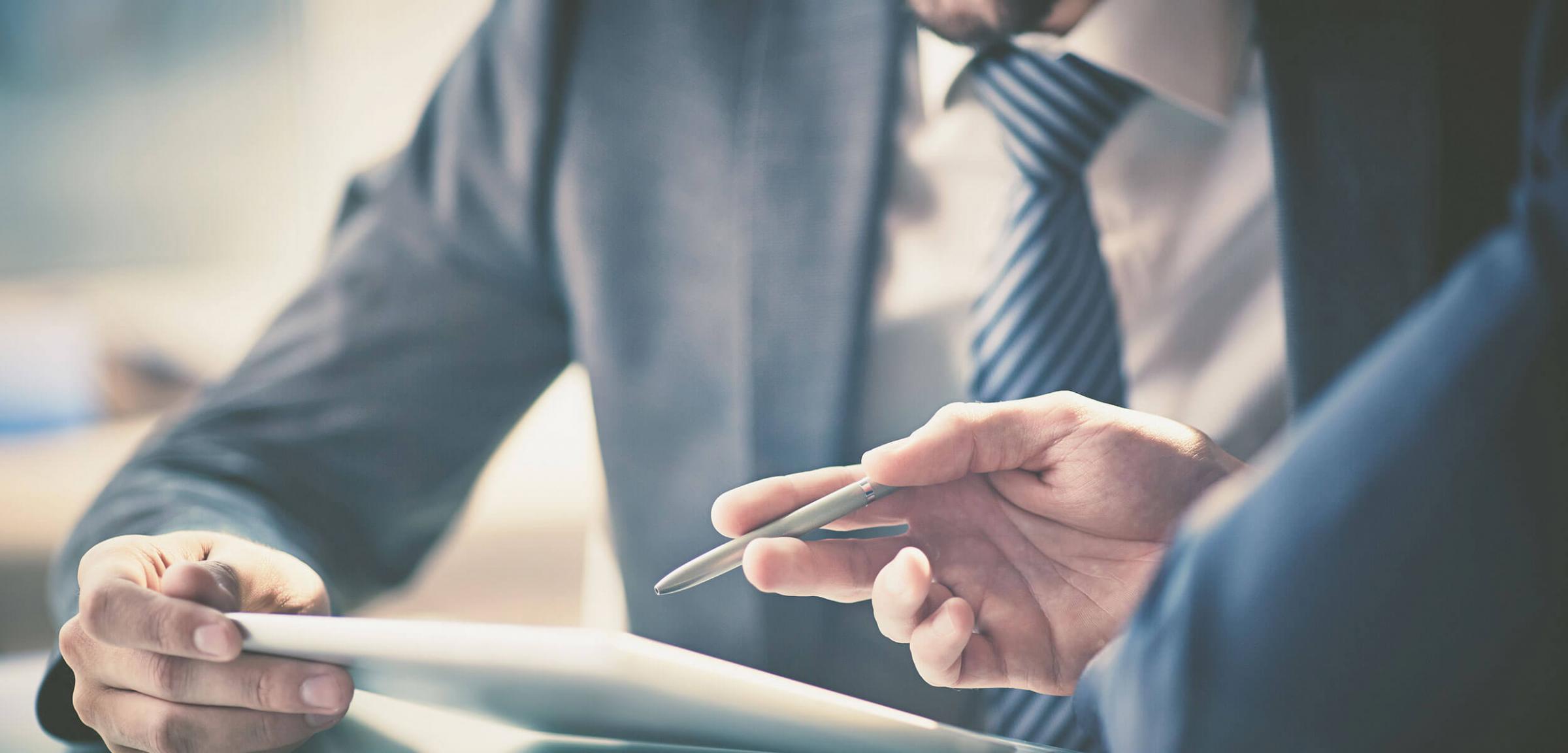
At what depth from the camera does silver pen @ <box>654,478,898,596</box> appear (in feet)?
1.25

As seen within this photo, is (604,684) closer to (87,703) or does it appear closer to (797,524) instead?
(797,524)

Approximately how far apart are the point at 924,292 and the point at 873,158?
0.32ft

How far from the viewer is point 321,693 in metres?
0.36

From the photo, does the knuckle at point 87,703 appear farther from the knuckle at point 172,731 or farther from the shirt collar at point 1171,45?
the shirt collar at point 1171,45

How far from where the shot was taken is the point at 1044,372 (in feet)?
1.90

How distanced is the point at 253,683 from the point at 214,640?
27 millimetres

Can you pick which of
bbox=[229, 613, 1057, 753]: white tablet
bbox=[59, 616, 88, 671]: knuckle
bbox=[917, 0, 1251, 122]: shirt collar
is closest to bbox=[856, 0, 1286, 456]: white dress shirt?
bbox=[917, 0, 1251, 122]: shirt collar

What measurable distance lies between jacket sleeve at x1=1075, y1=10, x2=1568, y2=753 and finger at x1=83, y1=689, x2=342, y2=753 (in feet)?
1.09

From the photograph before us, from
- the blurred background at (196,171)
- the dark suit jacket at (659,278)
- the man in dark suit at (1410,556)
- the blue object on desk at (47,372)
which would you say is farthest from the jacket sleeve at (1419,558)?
the blue object on desk at (47,372)

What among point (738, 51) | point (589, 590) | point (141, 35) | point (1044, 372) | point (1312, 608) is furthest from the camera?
point (141, 35)

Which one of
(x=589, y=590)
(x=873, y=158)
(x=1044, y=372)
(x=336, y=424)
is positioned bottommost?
(x=589, y=590)

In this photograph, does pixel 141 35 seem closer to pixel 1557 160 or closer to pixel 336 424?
pixel 336 424

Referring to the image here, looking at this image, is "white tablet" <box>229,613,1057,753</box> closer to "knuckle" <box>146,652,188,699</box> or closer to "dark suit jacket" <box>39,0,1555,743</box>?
"knuckle" <box>146,652,188,699</box>

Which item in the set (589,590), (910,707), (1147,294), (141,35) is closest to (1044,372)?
(1147,294)
